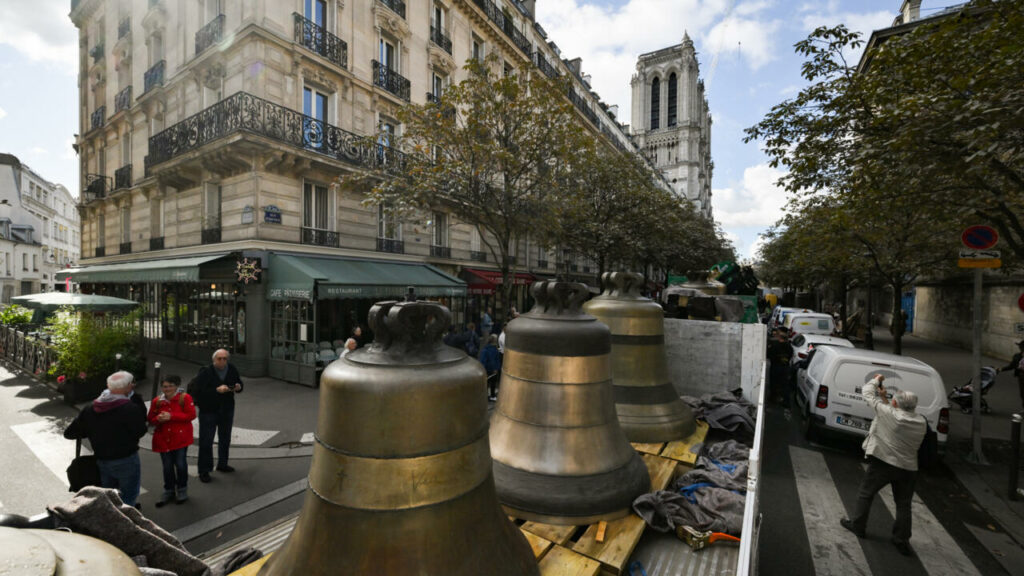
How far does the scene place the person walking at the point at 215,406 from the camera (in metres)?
6.19

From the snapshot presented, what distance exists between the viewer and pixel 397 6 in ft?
58.3

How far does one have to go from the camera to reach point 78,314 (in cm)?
1076

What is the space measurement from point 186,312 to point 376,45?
478 inches

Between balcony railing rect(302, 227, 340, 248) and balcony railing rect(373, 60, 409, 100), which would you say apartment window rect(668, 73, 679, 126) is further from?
balcony railing rect(302, 227, 340, 248)

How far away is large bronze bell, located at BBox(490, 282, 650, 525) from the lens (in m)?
2.91

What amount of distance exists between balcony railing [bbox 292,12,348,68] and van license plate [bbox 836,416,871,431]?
17.1 m

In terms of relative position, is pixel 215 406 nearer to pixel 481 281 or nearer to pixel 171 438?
pixel 171 438

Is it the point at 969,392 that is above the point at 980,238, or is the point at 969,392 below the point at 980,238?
below

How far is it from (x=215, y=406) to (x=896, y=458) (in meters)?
8.65

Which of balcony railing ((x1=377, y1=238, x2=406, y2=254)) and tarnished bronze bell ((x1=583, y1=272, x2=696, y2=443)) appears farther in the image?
balcony railing ((x1=377, y1=238, x2=406, y2=254))

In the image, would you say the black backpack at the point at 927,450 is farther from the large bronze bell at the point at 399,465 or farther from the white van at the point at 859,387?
the large bronze bell at the point at 399,465

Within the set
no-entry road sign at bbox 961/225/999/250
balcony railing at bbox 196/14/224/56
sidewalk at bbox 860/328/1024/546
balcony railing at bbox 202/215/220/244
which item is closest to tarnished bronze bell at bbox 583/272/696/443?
sidewalk at bbox 860/328/1024/546

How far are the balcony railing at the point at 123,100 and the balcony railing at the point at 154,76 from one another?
2.50 meters

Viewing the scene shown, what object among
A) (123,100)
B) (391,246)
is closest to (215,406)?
(391,246)
